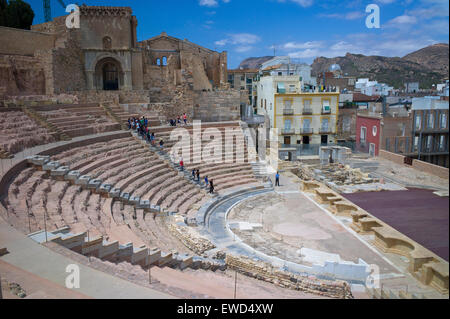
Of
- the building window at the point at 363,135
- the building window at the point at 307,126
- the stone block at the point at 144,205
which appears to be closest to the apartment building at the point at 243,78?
the building window at the point at 307,126

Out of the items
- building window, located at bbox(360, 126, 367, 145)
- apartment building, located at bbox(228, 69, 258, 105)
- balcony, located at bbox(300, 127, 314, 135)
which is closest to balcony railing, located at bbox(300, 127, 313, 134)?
balcony, located at bbox(300, 127, 314, 135)

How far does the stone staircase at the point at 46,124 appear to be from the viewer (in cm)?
1555

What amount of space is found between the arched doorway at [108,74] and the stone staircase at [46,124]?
40.0ft

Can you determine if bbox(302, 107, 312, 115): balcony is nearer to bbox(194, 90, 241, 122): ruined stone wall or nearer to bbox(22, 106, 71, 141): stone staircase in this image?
bbox(194, 90, 241, 122): ruined stone wall

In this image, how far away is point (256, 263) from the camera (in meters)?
9.22

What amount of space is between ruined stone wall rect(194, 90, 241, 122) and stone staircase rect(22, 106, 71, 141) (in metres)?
11.7

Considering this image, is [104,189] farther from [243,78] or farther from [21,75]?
[243,78]

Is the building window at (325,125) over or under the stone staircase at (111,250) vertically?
over

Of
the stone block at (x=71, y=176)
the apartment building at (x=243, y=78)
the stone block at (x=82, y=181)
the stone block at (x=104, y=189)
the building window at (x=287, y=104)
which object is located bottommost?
the stone block at (x=104, y=189)

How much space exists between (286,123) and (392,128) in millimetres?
9318

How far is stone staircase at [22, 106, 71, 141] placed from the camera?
15.5 metres

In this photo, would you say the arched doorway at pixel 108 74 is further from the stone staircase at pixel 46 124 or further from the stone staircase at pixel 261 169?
the stone staircase at pixel 261 169

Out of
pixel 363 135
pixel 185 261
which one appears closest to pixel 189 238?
pixel 185 261
